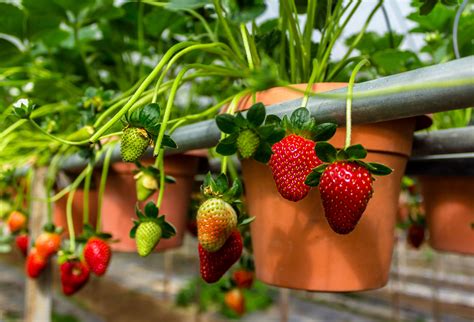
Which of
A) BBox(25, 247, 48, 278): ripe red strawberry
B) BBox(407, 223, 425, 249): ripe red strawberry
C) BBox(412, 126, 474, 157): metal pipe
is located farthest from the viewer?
BBox(407, 223, 425, 249): ripe red strawberry

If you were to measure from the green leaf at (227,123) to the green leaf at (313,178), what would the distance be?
0.22ft

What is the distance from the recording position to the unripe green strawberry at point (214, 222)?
0.37m

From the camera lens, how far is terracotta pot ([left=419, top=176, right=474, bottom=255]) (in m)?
0.80

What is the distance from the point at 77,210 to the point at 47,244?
24 cm

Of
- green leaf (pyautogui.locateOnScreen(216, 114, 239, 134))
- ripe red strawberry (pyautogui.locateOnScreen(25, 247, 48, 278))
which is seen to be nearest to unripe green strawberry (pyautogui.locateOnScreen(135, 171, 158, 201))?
green leaf (pyautogui.locateOnScreen(216, 114, 239, 134))

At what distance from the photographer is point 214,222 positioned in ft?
1.23

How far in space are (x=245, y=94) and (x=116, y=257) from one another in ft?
24.2

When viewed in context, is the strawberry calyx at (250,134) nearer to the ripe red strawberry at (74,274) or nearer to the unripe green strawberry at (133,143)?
the unripe green strawberry at (133,143)

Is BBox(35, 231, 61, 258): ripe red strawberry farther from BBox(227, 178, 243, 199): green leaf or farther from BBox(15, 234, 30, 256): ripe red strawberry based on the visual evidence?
BBox(227, 178, 243, 199): green leaf

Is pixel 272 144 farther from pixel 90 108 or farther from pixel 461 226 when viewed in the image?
pixel 461 226

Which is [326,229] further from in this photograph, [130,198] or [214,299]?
[214,299]

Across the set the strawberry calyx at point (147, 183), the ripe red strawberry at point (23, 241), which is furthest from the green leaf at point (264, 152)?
the ripe red strawberry at point (23, 241)

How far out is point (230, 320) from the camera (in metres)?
4.68

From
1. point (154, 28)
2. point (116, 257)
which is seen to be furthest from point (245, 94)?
point (116, 257)
